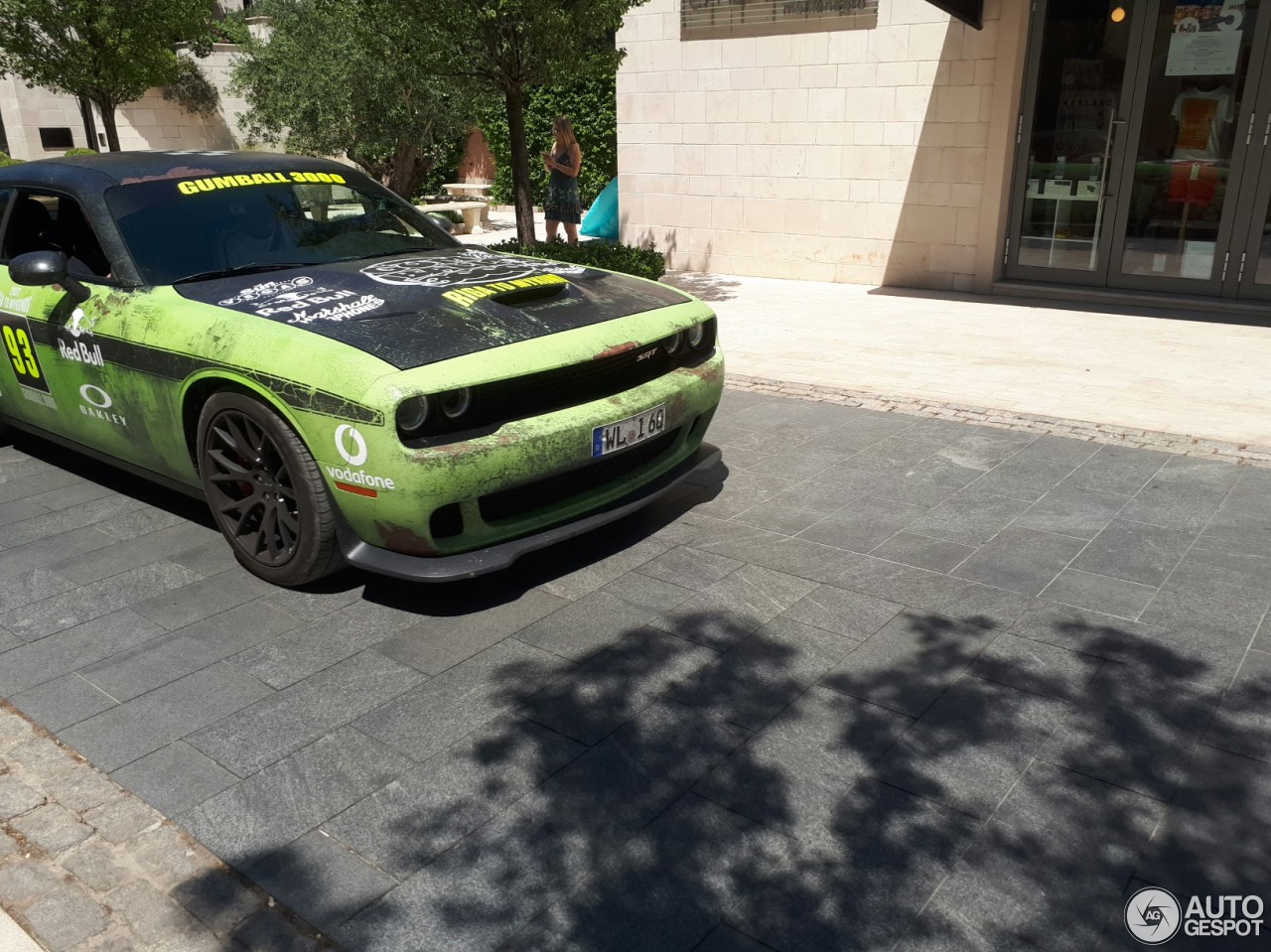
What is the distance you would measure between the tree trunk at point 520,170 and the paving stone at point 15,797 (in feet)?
26.8

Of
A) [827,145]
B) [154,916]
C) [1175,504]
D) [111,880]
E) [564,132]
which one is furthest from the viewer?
[564,132]

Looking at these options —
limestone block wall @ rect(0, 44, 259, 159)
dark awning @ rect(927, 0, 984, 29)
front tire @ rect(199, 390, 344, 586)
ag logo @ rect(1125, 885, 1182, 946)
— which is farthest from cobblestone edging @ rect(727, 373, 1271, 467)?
limestone block wall @ rect(0, 44, 259, 159)

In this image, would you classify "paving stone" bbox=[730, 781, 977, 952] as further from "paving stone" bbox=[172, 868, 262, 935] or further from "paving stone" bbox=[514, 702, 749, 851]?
"paving stone" bbox=[172, 868, 262, 935]

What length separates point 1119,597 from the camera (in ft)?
12.9

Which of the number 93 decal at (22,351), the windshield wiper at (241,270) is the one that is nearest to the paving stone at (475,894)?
the windshield wiper at (241,270)

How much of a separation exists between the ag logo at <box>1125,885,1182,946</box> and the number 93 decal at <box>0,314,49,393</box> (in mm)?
4945

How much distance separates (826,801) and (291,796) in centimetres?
149

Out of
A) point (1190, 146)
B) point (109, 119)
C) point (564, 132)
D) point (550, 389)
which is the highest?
point (109, 119)

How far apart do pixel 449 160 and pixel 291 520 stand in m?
20.3

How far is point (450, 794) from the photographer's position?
2859mm

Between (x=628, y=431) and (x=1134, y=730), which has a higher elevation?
(x=628, y=431)

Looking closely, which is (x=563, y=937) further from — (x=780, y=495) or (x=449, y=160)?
(x=449, y=160)

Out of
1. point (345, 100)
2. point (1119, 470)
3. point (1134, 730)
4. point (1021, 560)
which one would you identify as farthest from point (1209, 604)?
point (345, 100)

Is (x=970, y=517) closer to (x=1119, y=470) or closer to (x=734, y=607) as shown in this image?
(x=1119, y=470)
